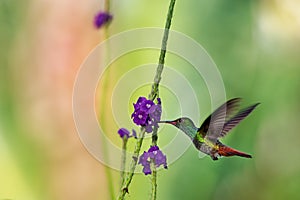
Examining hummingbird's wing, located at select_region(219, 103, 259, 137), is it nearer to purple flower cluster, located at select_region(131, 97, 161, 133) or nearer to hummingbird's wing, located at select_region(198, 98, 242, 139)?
hummingbird's wing, located at select_region(198, 98, 242, 139)

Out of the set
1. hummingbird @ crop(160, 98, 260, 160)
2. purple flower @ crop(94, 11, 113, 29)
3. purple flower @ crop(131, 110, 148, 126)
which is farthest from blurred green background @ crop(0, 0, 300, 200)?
purple flower @ crop(131, 110, 148, 126)

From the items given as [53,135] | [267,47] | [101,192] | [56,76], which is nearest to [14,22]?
[56,76]

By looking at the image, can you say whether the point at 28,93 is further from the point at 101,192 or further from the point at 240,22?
the point at 240,22

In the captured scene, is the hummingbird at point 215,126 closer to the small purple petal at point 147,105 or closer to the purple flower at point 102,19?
the small purple petal at point 147,105

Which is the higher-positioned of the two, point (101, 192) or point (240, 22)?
point (240, 22)

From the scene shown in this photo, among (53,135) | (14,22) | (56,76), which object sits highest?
(14,22)

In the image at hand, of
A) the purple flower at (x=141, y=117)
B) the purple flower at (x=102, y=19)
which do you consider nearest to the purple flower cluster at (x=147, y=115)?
the purple flower at (x=141, y=117)
